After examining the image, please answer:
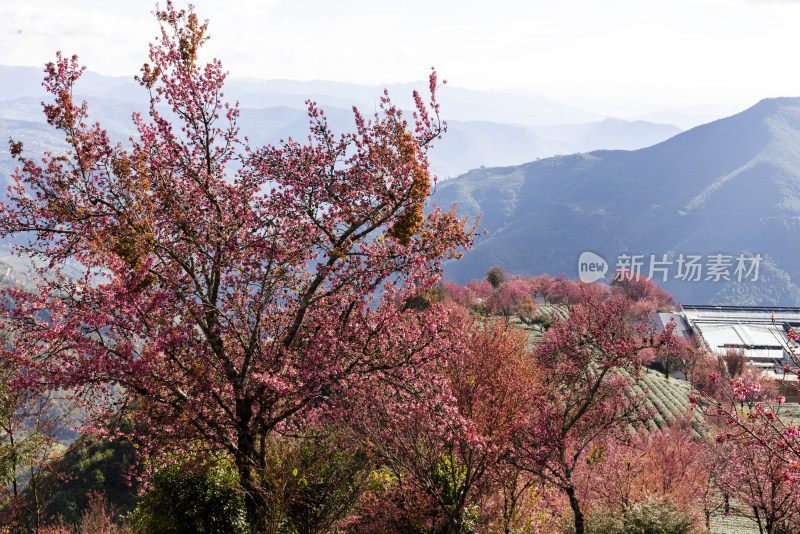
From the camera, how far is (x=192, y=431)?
1000cm

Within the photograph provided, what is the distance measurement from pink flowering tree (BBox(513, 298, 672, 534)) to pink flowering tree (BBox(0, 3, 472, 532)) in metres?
8.27

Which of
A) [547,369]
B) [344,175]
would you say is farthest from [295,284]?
[547,369]

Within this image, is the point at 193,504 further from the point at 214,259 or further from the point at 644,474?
the point at 644,474

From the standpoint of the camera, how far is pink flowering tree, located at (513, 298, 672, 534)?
54.6 feet

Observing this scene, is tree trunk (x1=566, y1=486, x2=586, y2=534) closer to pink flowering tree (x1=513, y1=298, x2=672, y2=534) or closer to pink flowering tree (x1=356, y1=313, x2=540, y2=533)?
pink flowering tree (x1=513, y1=298, x2=672, y2=534)

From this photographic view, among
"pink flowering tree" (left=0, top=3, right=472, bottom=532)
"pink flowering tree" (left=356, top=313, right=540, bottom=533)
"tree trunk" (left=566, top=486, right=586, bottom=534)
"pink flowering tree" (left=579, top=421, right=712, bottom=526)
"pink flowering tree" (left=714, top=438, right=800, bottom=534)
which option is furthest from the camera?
"pink flowering tree" (left=579, top=421, right=712, bottom=526)

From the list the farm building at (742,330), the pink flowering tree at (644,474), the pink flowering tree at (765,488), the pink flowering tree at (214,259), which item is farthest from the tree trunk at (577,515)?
the farm building at (742,330)

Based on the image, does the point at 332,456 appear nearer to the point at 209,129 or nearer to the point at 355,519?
the point at 355,519

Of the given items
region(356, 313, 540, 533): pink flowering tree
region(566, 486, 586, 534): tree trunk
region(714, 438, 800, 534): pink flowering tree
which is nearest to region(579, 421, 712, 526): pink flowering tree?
region(566, 486, 586, 534): tree trunk

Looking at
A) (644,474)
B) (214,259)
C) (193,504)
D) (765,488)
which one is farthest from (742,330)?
(214,259)

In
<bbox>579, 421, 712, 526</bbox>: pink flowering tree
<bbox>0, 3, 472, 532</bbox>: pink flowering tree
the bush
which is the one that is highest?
<bbox>0, 3, 472, 532</bbox>: pink flowering tree

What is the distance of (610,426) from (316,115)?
46.3ft

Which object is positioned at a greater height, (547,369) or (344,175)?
(344,175)

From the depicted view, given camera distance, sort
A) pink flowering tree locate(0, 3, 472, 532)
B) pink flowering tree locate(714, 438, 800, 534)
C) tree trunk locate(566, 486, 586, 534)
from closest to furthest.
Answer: pink flowering tree locate(0, 3, 472, 532), tree trunk locate(566, 486, 586, 534), pink flowering tree locate(714, 438, 800, 534)
